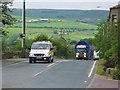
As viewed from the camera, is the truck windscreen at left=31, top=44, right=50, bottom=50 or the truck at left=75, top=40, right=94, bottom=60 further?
the truck at left=75, top=40, right=94, bottom=60

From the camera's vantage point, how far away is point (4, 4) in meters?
42.4

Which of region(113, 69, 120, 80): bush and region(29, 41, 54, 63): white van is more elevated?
region(113, 69, 120, 80): bush

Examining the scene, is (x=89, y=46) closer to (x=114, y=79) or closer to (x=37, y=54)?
(x=37, y=54)

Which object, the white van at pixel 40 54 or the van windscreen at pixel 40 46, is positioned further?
the van windscreen at pixel 40 46

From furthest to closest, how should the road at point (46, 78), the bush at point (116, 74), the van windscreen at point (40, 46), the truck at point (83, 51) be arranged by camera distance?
the truck at point (83, 51) → the van windscreen at point (40, 46) → the bush at point (116, 74) → the road at point (46, 78)

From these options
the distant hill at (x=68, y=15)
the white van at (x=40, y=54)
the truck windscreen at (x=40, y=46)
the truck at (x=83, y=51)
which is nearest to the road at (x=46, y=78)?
the white van at (x=40, y=54)

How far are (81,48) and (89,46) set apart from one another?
5.39 feet

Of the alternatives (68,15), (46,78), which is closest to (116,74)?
(46,78)

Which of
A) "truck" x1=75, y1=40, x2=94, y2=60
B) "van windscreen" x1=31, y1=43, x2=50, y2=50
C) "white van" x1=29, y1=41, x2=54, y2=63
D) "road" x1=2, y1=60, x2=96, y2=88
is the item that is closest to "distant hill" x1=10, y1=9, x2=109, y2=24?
"truck" x1=75, y1=40, x2=94, y2=60

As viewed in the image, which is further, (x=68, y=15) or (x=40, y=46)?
(x=68, y=15)

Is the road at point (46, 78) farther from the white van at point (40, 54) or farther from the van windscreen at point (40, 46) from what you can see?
the van windscreen at point (40, 46)

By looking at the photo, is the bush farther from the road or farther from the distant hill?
the distant hill

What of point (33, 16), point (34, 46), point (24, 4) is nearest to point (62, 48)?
point (33, 16)

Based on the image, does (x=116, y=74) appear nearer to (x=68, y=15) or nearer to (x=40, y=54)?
(x=40, y=54)
